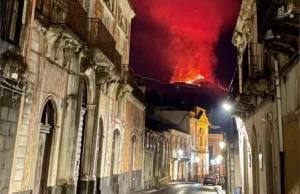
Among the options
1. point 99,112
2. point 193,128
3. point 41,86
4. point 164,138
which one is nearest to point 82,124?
point 99,112

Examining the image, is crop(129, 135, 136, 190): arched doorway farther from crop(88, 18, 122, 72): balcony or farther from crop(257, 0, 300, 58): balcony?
crop(257, 0, 300, 58): balcony

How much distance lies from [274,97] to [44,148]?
25.6ft

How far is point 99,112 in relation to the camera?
54.7 feet

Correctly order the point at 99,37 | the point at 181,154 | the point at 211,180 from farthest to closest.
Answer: the point at 181,154, the point at 211,180, the point at 99,37

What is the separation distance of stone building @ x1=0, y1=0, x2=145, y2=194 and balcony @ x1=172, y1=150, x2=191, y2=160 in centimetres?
2577

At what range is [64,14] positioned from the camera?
40.4 feet

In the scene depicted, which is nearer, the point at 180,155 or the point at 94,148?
the point at 94,148

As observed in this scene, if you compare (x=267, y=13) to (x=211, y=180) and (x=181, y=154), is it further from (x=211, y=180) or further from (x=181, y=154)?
(x=181, y=154)

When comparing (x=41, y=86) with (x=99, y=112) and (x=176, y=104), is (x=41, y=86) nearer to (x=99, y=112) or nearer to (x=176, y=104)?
(x=99, y=112)

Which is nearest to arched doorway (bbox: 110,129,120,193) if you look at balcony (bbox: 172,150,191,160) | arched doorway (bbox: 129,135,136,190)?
arched doorway (bbox: 129,135,136,190)

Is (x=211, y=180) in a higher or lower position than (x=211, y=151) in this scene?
lower

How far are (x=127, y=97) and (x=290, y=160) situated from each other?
15.1 metres

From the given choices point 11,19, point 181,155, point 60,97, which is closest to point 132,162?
point 60,97

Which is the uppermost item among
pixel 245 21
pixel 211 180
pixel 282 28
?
pixel 245 21
